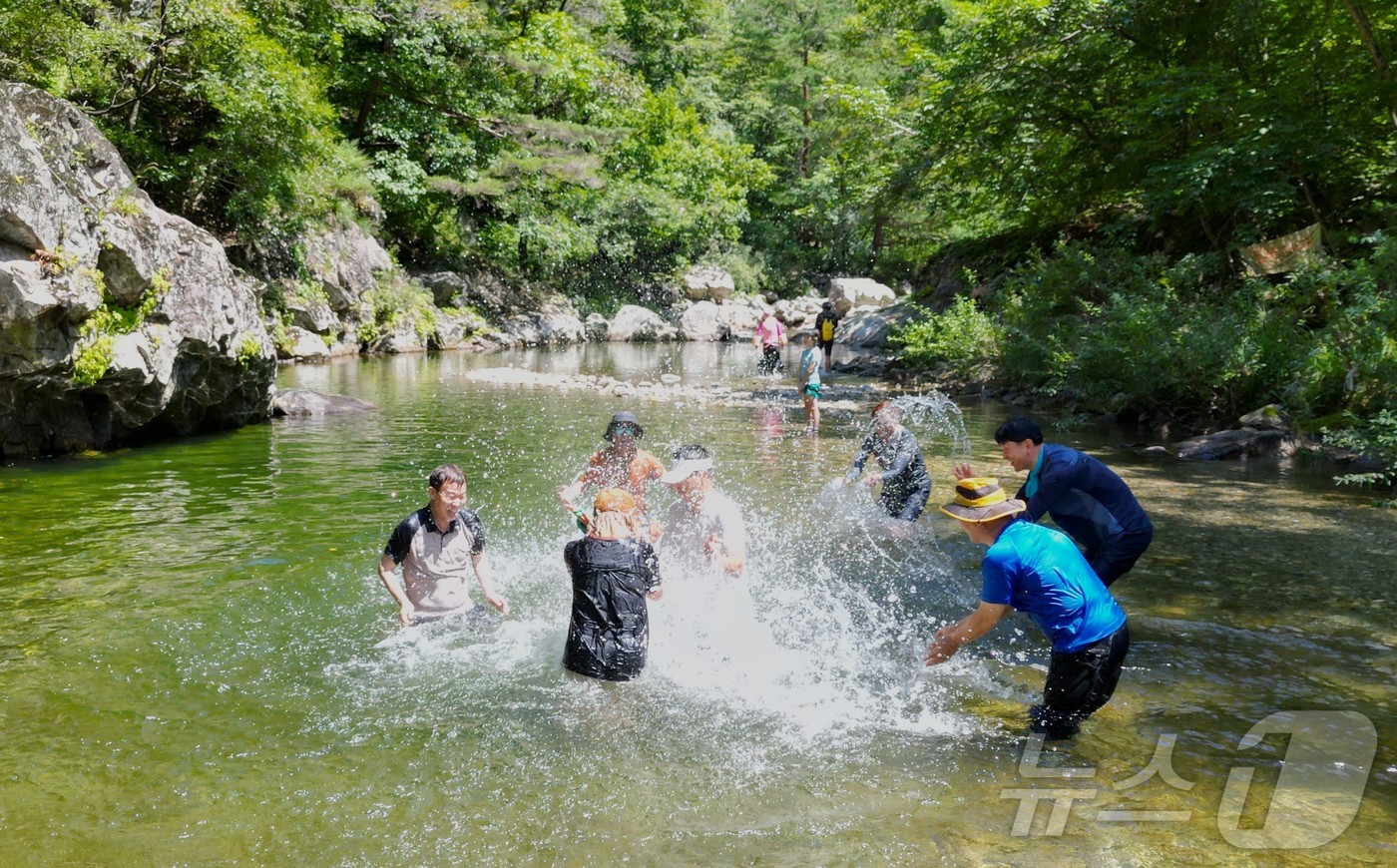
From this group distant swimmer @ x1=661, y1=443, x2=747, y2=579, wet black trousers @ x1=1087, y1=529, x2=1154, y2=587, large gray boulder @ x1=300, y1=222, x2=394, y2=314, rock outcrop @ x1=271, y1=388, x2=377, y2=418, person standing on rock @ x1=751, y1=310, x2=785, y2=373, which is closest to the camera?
wet black trousers @ x1=1087, y1=529, x2=1154, y2=587

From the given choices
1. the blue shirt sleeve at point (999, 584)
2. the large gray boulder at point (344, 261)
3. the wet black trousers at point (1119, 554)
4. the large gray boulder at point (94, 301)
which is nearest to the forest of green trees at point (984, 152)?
the large gray boulder at point (344, 261)

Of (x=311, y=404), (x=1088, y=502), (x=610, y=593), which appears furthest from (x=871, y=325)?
(x=610, y=593)

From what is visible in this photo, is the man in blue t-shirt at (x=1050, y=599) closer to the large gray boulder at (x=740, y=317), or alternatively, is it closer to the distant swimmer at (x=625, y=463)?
the distant swimmer at (x=625, y=463)

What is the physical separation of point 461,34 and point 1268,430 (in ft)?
90.5

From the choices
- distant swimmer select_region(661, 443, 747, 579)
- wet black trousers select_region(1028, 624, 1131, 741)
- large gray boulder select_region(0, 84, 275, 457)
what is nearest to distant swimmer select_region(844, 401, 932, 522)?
distant swimmer select_region(661, 443, 747, 579)

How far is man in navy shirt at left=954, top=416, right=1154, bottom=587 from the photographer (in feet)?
19.0

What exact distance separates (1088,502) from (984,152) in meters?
18.9

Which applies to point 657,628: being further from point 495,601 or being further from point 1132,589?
point 1132,589

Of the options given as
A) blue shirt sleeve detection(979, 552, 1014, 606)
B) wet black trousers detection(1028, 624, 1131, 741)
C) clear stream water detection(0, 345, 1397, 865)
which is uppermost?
blue shirt sleeve detection(979, 552, 1014, 606)

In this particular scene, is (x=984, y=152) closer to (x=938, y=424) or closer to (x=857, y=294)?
(x=938, y=424)

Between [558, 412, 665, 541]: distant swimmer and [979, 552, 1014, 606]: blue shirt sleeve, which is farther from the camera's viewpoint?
[558, 412, 665, 541]: distant swimmer

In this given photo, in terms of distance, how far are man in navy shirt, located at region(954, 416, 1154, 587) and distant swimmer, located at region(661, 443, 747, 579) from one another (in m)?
1.81

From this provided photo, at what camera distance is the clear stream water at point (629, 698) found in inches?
162

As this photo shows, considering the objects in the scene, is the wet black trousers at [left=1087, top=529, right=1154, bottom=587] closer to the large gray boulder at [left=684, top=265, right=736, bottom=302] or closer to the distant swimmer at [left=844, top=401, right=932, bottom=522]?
the distant swimmer at [left=844, top=401, right=932, bottom=522]
